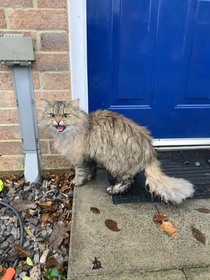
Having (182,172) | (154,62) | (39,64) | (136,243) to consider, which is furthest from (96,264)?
(154,62)

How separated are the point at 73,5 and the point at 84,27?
0.24 metres

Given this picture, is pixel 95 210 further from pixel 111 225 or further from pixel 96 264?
pixel 96 264

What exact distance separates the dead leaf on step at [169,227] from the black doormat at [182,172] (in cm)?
31

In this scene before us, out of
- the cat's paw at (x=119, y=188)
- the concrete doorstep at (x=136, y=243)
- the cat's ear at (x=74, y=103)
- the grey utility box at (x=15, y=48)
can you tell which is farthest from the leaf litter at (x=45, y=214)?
the grey utility box at (x=15, y=48)

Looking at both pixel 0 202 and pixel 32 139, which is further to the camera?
pixel 32 139

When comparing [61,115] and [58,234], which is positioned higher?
[61,115]

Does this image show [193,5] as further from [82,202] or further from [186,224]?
[82,202]

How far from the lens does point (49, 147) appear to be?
244 centimetres

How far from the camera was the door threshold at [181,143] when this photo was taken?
296 centimetres

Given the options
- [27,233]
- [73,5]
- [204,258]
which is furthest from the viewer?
[73,5]

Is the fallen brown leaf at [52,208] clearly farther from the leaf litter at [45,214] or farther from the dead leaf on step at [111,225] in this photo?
the dead leaf on step at [111,225]

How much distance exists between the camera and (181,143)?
2.96 meters

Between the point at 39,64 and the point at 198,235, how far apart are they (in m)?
2.23

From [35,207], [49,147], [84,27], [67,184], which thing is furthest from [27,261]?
[84,27]
